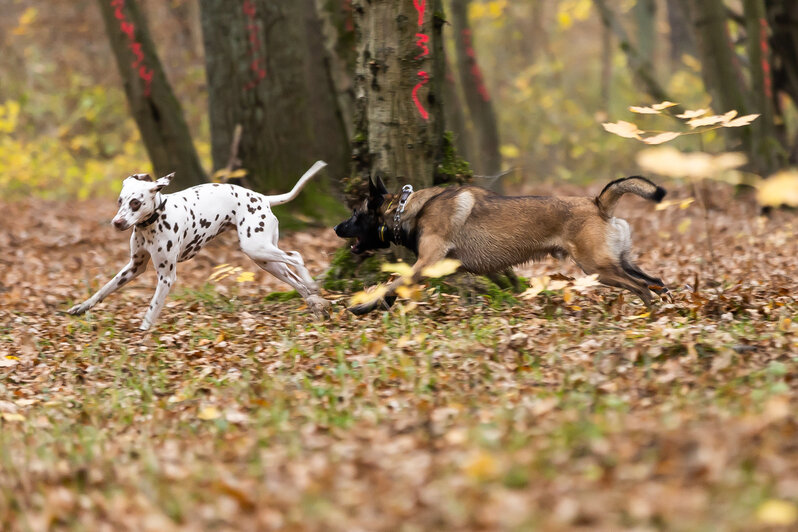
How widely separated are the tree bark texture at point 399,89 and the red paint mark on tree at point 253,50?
464 centimetres

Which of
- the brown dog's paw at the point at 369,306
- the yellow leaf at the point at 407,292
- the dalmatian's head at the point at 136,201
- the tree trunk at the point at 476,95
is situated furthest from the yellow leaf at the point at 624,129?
the tree trunk at the point at 476,95

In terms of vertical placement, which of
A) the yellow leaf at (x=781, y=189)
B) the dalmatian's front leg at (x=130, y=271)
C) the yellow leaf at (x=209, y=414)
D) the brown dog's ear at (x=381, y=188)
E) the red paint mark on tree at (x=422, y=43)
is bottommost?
the yellow leaf at (x=209, y=414)

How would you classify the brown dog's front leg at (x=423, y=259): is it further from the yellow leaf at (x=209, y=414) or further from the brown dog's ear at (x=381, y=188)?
the yellow leaf at (x=209, y=414)

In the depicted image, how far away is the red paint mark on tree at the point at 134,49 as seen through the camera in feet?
41.3

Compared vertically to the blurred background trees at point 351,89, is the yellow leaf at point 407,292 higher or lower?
lower

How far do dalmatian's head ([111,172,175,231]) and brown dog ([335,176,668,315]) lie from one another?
1711 mm

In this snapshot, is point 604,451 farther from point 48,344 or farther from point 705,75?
point 705,75

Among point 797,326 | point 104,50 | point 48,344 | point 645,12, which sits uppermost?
point 104,50

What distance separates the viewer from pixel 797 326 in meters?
6.02

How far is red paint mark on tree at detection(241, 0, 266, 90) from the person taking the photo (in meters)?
12.4

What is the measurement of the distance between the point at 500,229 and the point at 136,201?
3.21 m

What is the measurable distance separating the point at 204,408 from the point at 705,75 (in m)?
11.5

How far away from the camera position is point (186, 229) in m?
7.93

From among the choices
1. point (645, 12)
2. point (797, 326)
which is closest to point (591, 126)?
point (645, 12)
